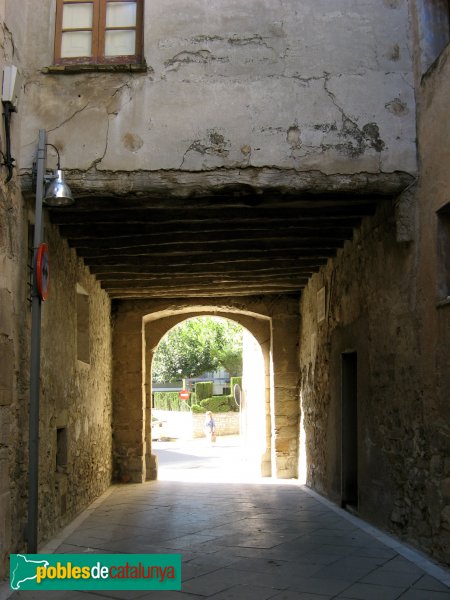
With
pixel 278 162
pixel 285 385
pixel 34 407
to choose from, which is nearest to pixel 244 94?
pixel 278 162

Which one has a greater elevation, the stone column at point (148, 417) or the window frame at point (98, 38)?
the window frame at point (98, 38)

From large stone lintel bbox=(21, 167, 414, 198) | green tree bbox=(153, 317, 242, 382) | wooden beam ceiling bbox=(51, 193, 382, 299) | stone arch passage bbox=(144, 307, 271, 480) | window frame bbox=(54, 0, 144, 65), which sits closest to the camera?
large stone lintel bbox=(21, 167, 414, 198)

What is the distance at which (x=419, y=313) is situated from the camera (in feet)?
18.0

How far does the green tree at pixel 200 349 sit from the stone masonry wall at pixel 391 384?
110 ft

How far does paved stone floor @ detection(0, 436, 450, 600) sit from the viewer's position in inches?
175

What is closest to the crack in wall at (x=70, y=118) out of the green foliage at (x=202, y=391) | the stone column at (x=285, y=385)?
the stone column at (x=285, y=385)

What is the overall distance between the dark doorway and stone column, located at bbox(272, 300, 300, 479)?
3.74m

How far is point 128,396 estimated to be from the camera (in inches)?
465

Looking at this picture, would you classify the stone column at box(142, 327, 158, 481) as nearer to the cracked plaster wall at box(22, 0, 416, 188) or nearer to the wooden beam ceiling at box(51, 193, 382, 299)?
the wooden beam ceiling at box(51, 193, 382, 299)

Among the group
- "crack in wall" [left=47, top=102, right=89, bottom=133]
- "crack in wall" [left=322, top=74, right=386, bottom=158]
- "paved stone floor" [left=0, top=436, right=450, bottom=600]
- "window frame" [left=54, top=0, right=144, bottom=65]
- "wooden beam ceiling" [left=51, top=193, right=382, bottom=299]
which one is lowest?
"paved stone floor" [left=0, top=436, right=450, bottom=600]

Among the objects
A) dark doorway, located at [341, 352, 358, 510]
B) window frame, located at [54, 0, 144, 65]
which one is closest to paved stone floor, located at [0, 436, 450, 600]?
dark doorway, located at [341, 352, 358, 510]

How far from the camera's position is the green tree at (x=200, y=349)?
43.0 meters

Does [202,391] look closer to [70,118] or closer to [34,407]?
[70,118]

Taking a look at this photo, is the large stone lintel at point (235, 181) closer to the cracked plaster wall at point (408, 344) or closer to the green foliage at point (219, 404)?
the cracked plaster wall at point (408, 344)
